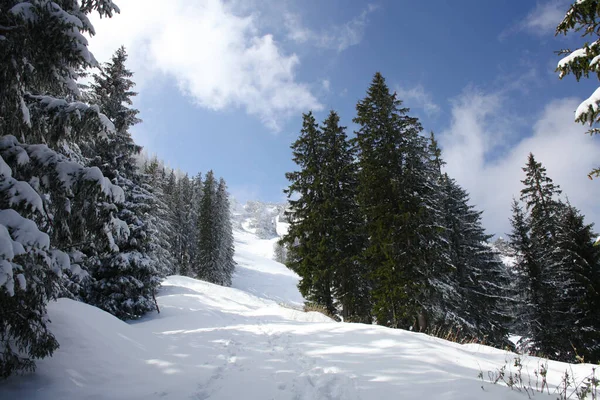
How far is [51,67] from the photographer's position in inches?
185

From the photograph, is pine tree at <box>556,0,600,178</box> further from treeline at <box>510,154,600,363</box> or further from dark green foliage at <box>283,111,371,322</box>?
treeline at <box>510,154,600,363</box>

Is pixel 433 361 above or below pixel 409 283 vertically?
below

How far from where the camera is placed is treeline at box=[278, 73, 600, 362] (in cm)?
1309

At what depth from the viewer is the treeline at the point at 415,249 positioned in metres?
13.1

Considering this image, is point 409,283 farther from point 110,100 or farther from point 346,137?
point 110,100

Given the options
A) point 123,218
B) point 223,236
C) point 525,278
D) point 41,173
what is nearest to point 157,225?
point 123,218

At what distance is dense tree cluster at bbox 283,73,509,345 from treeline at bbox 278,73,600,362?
63mm

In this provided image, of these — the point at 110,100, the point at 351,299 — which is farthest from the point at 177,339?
the point at 110,100

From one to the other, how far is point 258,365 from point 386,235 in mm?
8983

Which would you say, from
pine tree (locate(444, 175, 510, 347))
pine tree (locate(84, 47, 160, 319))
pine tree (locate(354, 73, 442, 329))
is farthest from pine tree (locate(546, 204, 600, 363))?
pine tree (locate(84, 47, 160, 319))

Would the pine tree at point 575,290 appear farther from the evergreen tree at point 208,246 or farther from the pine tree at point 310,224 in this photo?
the evergreen tree at point 208,246

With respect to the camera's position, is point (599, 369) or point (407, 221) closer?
point (599, 369)

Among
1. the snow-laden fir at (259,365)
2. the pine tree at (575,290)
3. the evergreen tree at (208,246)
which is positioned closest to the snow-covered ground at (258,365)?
the snow-laden fir at (259,365)

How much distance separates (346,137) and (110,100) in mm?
14023
